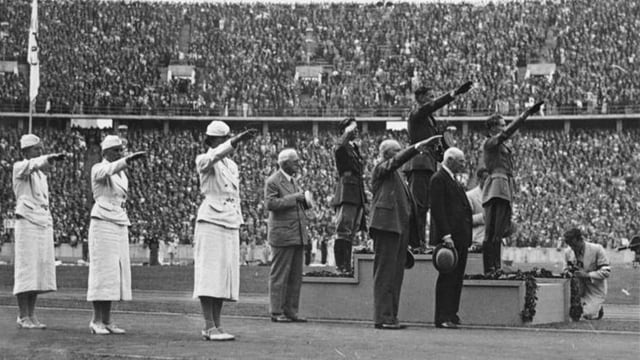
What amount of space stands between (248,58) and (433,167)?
5029 cm

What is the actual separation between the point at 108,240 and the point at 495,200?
5.51 metres

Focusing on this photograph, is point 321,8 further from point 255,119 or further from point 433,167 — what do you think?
point 433,167

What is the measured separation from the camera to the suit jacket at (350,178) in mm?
17359

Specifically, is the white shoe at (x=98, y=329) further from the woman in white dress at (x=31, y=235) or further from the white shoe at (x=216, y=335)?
the white shoe at (x=216, y=335)

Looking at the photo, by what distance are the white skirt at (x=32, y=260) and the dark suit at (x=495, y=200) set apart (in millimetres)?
5939

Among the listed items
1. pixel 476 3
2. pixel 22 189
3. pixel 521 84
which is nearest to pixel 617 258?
pixel 521 84

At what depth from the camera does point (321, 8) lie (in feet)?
234

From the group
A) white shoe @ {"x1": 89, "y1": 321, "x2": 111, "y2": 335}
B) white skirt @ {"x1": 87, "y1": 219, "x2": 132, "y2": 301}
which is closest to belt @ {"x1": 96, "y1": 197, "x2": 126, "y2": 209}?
white skirt @ {"x1": 87, "y1": 219, "x2": 132, "y2": 301}

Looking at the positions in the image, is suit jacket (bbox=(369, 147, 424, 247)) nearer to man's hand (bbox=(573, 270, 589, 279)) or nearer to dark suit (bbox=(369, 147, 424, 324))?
dark suit (bbox=(369, 147, 424, 324))

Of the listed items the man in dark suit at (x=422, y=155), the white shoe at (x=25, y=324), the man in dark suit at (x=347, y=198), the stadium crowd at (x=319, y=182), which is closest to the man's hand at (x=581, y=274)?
the man in dark suit at (x=422, y=155)

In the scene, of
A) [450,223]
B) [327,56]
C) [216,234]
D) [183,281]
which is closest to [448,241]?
[450,223]

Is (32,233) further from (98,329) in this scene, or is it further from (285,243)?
(285,243)

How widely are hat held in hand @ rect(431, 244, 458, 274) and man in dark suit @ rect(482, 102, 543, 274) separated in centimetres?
217

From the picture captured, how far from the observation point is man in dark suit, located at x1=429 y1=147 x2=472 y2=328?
15.4 meters
